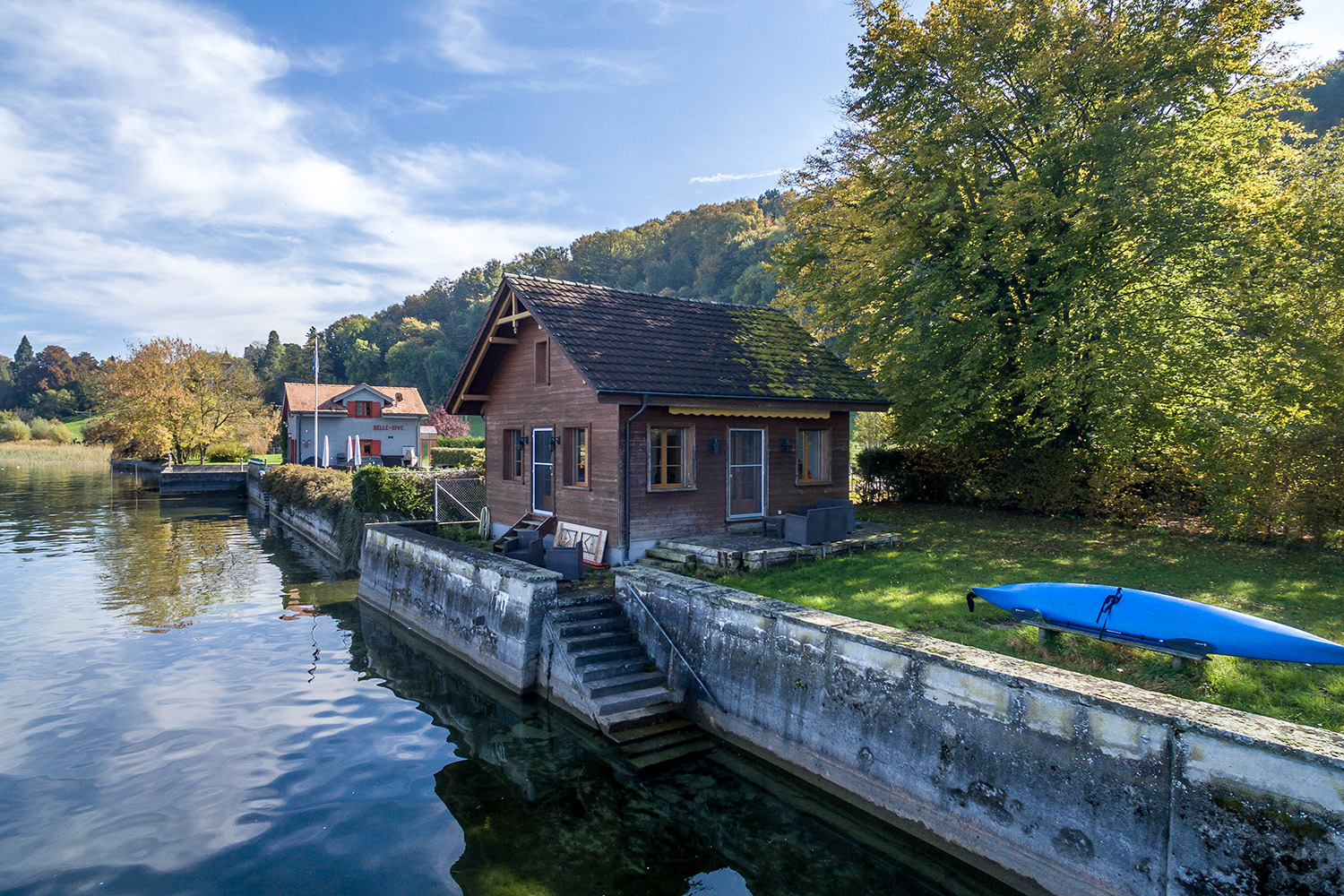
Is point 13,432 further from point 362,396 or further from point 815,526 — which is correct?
point 815,526

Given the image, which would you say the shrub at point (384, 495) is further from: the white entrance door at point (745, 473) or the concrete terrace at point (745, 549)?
the white entrance door at point (745, 473)

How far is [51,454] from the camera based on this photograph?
6731 centimetres

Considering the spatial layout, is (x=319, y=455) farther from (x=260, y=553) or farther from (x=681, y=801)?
(x=681, y=801)

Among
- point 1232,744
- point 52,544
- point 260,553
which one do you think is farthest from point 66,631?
point 1232,744

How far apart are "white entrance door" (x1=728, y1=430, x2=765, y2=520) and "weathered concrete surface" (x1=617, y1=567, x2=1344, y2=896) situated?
5.76 m

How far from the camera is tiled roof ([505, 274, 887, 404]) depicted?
13.4 meters

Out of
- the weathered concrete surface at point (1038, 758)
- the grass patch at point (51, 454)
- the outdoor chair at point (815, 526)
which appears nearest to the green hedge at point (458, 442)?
the grass patch at point (51, 454)

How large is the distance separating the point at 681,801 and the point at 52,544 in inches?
1077

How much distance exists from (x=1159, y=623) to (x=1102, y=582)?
4.11 metres

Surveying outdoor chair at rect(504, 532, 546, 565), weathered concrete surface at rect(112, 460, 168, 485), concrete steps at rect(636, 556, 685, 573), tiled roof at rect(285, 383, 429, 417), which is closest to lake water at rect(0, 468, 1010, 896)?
outdoor chair at rect(504, 532, 546, 565)

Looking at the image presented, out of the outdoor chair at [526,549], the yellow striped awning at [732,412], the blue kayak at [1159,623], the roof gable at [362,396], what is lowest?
the outdoor chair at [526,549]

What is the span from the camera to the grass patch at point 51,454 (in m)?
65.3

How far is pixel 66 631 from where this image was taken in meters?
14.4

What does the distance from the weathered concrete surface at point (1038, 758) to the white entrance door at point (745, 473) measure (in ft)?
18.9
